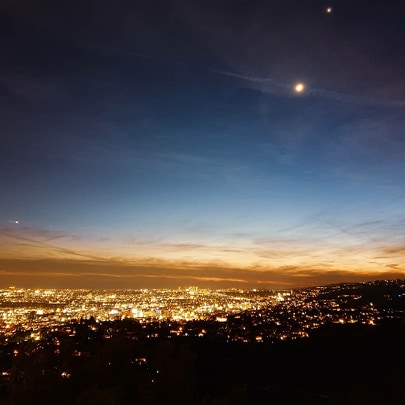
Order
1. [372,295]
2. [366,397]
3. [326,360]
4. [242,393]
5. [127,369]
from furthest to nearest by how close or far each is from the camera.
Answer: [372,295], [326,360], [127,369], [366,397], [242,393]

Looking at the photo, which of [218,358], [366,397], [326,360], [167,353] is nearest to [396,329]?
[326,360]

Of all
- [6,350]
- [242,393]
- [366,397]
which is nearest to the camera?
[242,393]

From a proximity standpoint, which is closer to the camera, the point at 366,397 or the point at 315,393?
the point at 366,397

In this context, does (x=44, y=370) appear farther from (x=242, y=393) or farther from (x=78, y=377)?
(x=242, y=393)

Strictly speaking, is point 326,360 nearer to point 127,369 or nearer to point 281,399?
point 281,399

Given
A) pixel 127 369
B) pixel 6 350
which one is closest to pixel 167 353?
pixel 127 369

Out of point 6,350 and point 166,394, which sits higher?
point 166,394
